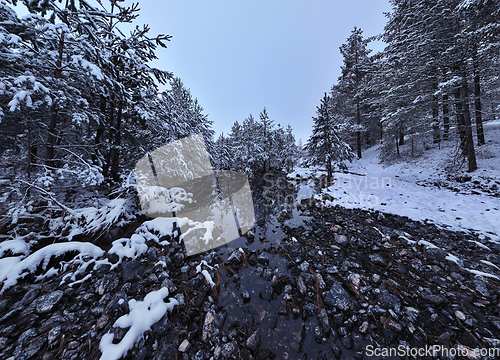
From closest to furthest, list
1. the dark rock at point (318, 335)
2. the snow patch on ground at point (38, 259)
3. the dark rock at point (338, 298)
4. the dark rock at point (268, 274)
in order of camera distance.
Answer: the dark rock at point (318, 335), the snow patch on ground at point (38, 259), the dark rock at point (338, 298), the dark rock at point (268, 274)

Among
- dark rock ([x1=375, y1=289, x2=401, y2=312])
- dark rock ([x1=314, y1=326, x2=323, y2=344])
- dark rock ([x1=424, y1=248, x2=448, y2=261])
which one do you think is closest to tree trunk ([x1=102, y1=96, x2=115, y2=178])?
dark rock ([x1=314, y1=326, x2=323, y2=344])

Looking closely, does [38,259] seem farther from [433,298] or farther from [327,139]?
[327,139]

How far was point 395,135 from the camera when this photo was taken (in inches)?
688

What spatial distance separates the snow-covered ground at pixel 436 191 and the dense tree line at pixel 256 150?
10.7 meters

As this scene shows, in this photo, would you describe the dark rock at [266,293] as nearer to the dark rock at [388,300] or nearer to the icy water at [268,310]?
the icy water at [268,310]

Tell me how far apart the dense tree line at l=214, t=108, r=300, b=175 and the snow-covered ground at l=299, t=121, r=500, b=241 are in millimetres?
10727

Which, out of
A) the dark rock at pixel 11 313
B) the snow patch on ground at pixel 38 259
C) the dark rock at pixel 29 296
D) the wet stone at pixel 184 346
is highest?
the snow patch on ground at pixel 38 259

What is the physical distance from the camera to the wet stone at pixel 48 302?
2.84 meters

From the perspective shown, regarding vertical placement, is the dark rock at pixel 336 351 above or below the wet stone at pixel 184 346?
below

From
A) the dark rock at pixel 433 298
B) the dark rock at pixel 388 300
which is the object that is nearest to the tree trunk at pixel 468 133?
the dark rock at pixel 433 298

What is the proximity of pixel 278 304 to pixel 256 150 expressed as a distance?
19.8 m

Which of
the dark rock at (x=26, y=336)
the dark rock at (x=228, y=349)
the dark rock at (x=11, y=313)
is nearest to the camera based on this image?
the dark rock at (x=26, y=336)

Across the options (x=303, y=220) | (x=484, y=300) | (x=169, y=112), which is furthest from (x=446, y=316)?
(x=169, y=112)

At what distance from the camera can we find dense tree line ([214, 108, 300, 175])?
2084 cm
